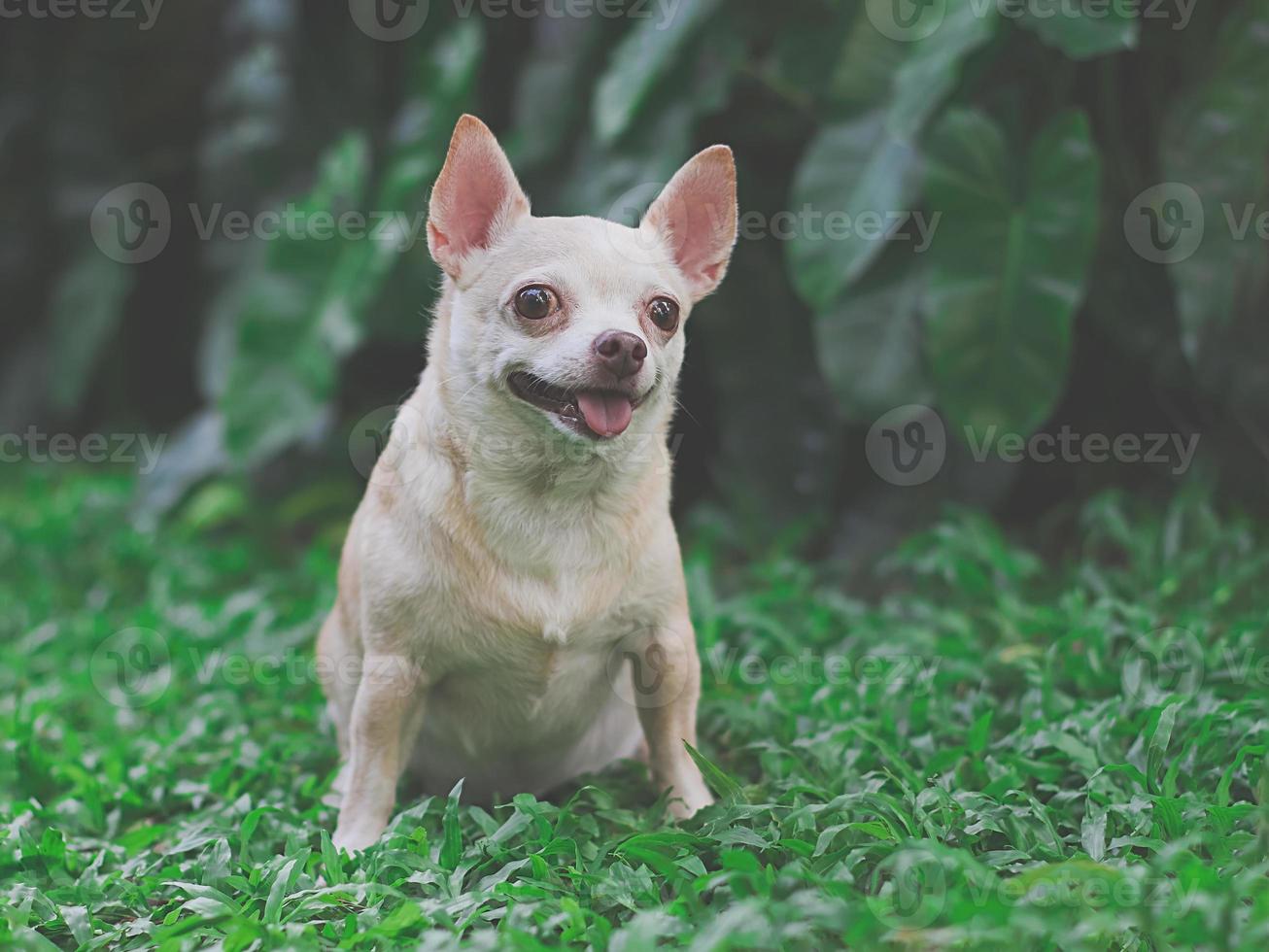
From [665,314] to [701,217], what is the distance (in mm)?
345

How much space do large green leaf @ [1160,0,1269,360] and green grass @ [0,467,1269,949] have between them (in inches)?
30.7

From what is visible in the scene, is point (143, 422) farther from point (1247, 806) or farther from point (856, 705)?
point (1247, 806)

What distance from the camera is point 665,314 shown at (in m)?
2.69

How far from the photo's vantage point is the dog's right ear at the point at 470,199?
269 cm

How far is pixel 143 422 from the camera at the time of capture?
8.12 meters

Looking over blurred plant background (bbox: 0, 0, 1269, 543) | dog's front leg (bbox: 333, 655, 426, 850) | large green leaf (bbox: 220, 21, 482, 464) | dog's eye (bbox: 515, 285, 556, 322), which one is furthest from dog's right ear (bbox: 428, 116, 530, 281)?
large green leaf (bbox: 220, 21, 482, 464)

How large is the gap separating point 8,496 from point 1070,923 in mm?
6225

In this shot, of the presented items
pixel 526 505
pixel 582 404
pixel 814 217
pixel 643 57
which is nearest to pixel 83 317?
pixel 643 57

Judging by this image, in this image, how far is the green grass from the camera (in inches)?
86.3

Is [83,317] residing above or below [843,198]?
below

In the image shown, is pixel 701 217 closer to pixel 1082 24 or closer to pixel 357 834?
pixel 357 834

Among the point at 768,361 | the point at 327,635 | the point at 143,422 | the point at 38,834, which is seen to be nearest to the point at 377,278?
the point at 768,361

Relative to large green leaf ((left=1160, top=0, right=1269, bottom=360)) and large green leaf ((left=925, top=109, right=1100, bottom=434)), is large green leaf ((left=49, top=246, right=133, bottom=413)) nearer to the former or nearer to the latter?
large green leaf ((left=925, top=109, right=1100, bottom=434))

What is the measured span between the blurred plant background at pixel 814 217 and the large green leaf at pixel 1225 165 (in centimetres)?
1
